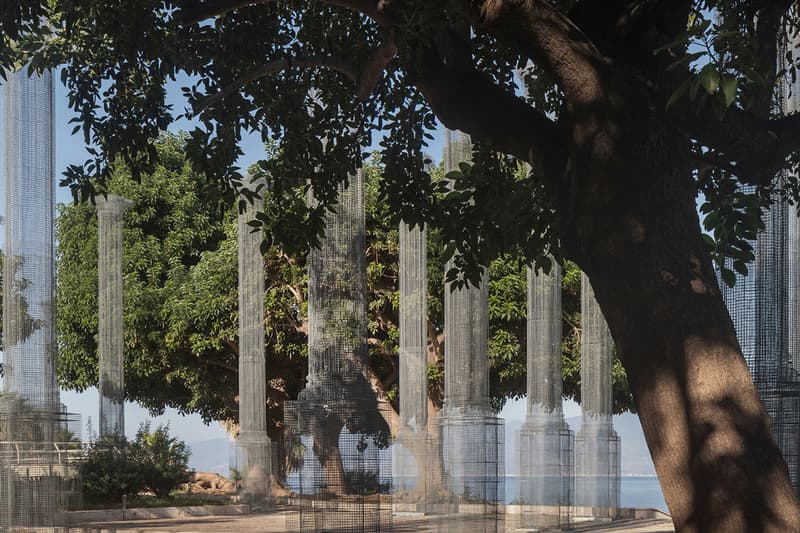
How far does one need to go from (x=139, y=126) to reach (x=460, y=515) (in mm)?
8362

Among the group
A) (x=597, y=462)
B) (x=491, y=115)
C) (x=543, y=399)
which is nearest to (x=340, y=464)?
(x=491, y=115)

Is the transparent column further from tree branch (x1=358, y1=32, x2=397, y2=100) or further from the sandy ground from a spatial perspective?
tree branch (x1=358, y1=32, x2=397, y2=100)

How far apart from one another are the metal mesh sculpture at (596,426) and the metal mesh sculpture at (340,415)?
1181 cm

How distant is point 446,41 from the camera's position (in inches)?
255

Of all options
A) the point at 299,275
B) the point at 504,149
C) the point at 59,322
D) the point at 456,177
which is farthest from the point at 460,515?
the point at 59,322

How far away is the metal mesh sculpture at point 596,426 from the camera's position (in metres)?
22.5

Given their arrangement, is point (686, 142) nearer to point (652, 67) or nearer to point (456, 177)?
point (652, 67)

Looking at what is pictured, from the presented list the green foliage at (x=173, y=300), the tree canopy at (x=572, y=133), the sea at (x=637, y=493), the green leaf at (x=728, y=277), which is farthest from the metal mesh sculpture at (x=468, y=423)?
the green foliage at (x=173, y=300)

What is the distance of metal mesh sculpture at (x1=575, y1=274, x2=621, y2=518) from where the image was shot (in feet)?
73.8

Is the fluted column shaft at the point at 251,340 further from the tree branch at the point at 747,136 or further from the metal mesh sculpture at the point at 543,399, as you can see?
the tree branch at the point at 747,136

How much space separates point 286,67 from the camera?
318 inches

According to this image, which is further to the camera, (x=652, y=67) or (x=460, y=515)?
(x=460, y=515)

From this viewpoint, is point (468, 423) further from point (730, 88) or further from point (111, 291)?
point (730, 88)

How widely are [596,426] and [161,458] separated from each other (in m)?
10.5
